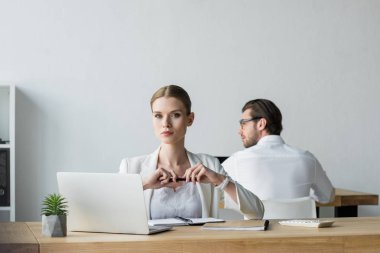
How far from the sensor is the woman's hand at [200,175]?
2840 millimetres

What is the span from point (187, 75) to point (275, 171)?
73.0 inches

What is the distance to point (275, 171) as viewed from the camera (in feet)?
13.1

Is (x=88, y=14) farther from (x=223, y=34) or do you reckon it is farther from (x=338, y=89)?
(x=338, y=89)

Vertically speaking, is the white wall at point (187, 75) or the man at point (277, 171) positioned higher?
the white wall at point (187, 75)

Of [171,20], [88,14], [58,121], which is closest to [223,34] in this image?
[171,20]

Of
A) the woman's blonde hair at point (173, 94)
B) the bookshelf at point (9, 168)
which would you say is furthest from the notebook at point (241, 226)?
the bookshelf at point (9, 168)

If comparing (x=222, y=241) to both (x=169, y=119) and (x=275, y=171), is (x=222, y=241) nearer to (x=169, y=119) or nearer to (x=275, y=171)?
(x=169, y=119)

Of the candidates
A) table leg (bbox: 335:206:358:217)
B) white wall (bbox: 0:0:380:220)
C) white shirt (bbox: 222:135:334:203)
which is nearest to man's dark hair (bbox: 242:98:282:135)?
white shirt (bbox: 222:135:334:203)

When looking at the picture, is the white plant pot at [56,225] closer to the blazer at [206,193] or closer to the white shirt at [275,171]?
the blazer at [206,193]

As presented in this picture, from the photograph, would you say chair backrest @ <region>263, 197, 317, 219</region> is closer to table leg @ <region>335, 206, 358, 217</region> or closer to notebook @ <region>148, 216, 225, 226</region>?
notebook @ <region>148, 216, 225, 226</region>

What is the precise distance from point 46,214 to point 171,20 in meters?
3.38

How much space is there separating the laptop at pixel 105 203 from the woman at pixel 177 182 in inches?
19.0

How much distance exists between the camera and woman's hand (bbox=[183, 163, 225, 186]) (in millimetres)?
2840

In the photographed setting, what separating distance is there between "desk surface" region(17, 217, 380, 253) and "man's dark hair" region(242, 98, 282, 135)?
1.66 m
